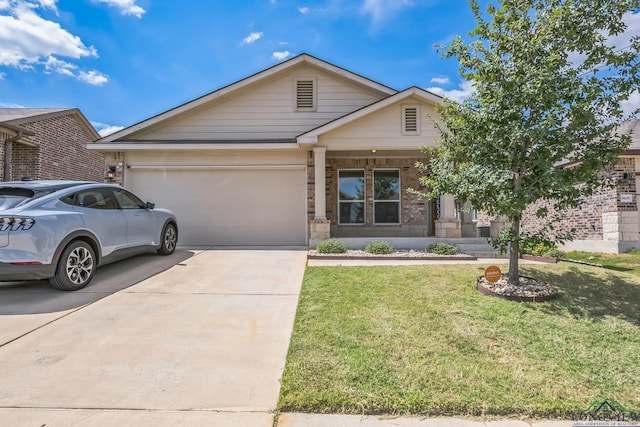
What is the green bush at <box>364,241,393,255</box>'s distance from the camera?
7.64 meters

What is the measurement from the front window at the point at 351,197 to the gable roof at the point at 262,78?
2870 millimetres

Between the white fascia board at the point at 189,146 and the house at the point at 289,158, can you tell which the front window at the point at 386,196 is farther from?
the white fascia board at the point at 189,146

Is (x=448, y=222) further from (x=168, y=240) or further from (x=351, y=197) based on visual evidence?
(x=168, y=240)

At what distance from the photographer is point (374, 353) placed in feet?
9.27

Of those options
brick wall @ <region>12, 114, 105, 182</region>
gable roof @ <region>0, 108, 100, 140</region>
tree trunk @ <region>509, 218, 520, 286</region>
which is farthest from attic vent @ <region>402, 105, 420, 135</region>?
gable roof @ <region>0, 108, 100, 140</region>

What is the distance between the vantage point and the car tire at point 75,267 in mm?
4438

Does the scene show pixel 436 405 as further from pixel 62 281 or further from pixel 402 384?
pixel 62 281

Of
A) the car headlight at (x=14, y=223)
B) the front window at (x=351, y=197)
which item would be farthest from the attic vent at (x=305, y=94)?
the car headlight at (x=14, y=223)

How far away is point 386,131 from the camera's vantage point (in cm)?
847

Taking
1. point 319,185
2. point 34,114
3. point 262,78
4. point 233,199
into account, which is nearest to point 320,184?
point 319,185

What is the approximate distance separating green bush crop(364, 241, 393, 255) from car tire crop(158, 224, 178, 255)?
15.5 feet

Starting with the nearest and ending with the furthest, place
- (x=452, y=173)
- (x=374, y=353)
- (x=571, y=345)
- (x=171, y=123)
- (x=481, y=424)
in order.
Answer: (x=481, y=424)
(x=374, y=353)
(x=571, y=345)
(x=452, y=173)
(x=171, y=123)

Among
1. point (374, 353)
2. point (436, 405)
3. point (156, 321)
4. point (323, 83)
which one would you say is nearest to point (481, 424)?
point (436, 405)

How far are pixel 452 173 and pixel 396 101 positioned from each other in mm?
4106
